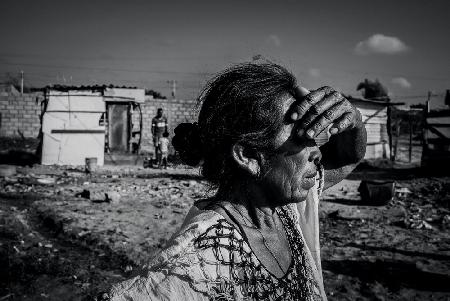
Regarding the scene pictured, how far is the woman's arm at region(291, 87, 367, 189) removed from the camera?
140 centimetres

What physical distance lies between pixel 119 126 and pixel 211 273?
53.4 feet

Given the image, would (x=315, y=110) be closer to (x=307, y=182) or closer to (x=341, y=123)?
(x=341, y=123)

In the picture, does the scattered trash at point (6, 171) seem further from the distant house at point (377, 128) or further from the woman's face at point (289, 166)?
the distant house at point (377, 128)

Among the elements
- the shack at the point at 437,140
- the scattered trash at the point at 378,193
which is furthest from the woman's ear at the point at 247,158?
the shack at the point at 437,140

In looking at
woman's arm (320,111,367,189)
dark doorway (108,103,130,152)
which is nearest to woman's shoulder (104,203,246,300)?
woman's arm (320,111,367,189)

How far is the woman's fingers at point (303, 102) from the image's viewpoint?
54.8 inches

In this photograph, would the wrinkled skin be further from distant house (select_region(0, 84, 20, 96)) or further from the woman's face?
distant house (select_region(0, 84, 20, 96))

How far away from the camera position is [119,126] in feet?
54.8

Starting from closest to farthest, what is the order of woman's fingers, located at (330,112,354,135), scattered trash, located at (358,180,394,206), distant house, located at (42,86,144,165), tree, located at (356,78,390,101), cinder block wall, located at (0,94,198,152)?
woman's fingers, located at (330,112,354,135)
scattered trash, located at (358,180,394,206)
distant house, located at (42,86,144,165)
cinder block wall, located at (0,94,198,152)
tree, located at (356,78,390,101)

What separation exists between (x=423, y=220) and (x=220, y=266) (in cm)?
688

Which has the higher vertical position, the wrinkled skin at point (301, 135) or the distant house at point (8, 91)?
the distant house at point (8, 91)

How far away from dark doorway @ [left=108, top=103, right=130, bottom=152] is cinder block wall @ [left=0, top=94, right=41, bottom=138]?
5.56 meters

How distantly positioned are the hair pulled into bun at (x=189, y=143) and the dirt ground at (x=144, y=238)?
358 millimetres

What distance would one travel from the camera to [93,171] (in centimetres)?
1223
